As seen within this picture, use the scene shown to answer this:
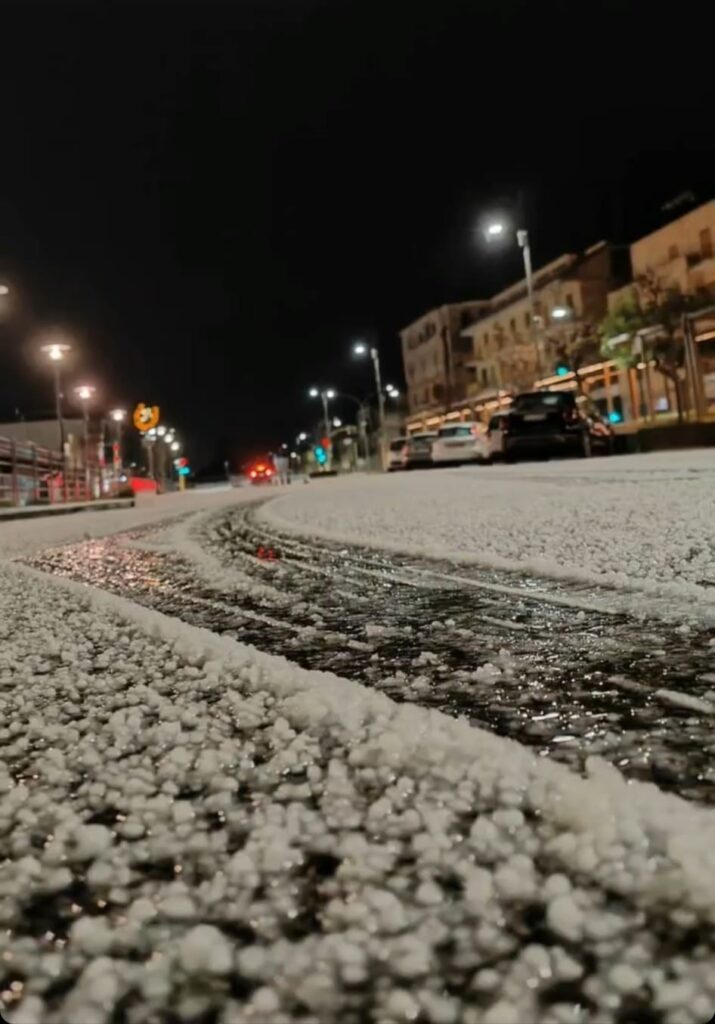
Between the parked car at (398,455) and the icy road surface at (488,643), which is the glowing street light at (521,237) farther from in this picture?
the icy road surface at (488,643)

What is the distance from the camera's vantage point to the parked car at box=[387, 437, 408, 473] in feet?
97.8

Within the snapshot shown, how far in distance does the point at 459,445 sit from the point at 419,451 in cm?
417

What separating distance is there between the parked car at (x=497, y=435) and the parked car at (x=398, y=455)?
817cm

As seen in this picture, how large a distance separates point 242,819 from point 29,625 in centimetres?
257

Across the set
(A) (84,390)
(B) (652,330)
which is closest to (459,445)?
(B) (652,330)

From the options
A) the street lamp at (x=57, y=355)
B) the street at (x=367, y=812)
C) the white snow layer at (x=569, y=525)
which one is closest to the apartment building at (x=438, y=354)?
the street lamp at (x=57, y=355)

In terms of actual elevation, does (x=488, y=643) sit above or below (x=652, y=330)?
below

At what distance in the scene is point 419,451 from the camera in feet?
94.6

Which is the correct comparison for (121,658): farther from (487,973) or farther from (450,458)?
(450,458)

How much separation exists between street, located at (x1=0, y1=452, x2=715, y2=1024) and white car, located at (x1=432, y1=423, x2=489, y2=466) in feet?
68.3

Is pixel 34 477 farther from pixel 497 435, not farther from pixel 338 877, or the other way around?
pixel 338 877

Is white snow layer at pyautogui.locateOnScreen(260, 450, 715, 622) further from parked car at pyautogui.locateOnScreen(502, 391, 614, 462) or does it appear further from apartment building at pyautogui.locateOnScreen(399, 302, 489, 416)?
apartment building at pyautogui.locateOnScreen(399, 302, 489, 416)

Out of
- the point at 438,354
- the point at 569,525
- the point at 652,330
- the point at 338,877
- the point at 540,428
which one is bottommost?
the point at 338,877

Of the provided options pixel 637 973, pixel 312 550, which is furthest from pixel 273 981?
pixel 312 550
